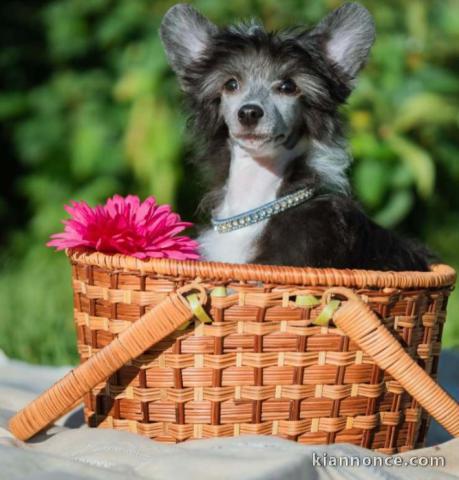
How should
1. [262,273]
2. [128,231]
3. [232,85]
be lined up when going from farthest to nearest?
[232,85], [128,231], [262,273]

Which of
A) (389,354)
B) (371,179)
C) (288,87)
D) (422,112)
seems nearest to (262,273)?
(389,354)

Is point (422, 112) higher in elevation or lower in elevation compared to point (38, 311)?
higher

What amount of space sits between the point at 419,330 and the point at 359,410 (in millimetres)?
323

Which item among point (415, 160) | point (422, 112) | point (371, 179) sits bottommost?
point (371, 179)

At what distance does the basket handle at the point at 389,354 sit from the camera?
2.72 meters

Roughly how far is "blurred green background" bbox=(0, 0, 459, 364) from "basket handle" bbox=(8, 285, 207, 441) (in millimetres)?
2803

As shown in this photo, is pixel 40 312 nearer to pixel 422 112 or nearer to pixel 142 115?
pixel 142 115

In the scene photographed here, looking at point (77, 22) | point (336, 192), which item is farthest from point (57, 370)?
point (77, 22)

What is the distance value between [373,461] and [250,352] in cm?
49

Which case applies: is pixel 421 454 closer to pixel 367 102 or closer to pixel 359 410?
pixel 359 410

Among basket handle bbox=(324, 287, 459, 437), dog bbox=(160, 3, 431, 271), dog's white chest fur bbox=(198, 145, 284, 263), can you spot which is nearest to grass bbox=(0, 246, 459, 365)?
dog's white chest fur bbox=(198, 145, 284, 263)

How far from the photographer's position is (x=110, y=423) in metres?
2.98

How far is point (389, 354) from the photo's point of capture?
9.02 feet

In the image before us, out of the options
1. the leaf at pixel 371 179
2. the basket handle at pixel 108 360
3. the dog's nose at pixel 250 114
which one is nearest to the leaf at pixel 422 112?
the leaf at pixel 371 179
